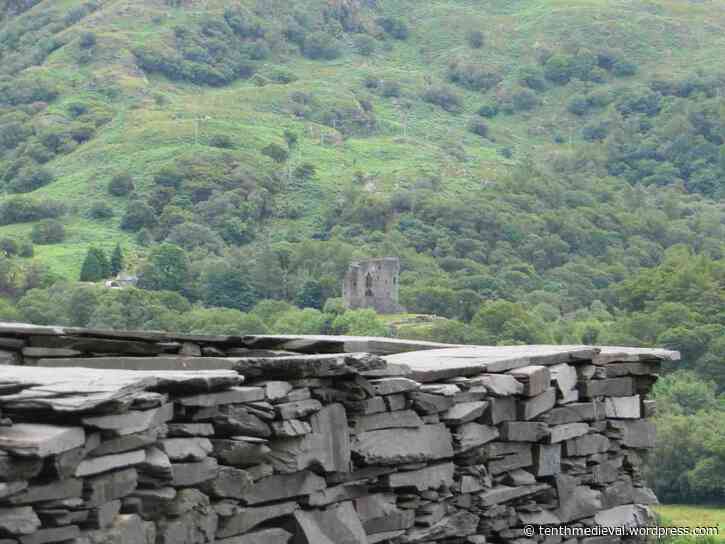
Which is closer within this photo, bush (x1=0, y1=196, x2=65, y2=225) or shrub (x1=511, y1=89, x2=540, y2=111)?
bush (x1=0, y1=196, x2=65, y2=225)

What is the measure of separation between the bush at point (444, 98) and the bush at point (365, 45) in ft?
44.1

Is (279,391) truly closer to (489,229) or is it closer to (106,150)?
(489,229)

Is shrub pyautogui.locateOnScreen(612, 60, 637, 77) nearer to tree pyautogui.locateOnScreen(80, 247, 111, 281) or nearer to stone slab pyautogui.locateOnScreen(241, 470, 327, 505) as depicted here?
tree pyautogui.locateOnScreen(80, 247, 111, 281)

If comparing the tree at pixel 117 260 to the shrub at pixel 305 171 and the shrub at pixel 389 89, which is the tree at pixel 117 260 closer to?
the shrub at pixel 305 171

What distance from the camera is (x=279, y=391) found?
7.20 metres

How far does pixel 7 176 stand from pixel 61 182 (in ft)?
27.0

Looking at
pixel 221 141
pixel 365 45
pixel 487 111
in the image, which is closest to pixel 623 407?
pixel 221 141

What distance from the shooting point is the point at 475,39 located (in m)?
177

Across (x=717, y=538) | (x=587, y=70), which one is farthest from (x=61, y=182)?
(x=717, y=538)

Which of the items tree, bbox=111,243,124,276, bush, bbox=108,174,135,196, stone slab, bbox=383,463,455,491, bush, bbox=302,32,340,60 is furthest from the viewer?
bush, bbox=302,32,340,60

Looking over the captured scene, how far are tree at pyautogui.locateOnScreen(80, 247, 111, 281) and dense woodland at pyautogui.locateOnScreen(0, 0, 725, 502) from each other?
7.7 inches

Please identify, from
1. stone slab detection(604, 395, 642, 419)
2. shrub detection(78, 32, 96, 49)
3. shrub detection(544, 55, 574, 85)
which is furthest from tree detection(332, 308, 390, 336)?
shrub detection(544, 55, 574, 85)

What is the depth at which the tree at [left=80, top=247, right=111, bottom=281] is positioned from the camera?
92.2m

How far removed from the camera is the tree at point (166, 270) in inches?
3829
